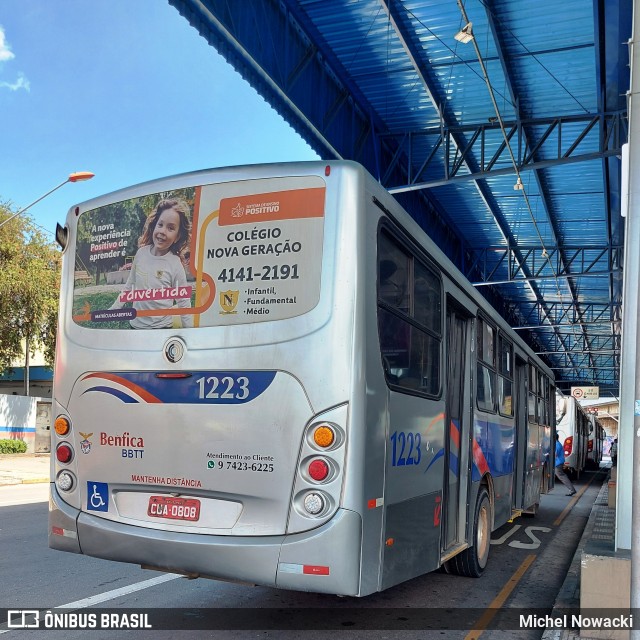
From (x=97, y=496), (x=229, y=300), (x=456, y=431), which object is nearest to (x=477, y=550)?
(x=456, y=431)

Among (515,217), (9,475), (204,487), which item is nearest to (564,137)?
(515,217)

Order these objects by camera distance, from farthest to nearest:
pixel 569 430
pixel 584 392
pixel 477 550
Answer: pixel 584 392
pixel 569 430
pixel 477 550

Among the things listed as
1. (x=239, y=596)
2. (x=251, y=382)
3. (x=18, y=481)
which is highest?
(x=251, y=382)

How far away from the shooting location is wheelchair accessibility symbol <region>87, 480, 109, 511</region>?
4848 mm

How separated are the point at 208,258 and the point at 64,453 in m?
1.88

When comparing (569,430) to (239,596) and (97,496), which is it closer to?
(239,596)

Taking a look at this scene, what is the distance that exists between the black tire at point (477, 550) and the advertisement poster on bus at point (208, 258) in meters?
4.09

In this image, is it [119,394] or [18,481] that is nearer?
[119,394]

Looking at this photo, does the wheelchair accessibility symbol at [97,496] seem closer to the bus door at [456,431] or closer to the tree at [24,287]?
the bus door at [456,431]

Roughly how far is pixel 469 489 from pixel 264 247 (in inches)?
152

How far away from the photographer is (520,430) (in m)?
10.7

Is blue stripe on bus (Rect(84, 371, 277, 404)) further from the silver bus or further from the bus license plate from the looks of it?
the bus license plate

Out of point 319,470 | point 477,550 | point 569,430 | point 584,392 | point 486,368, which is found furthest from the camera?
point 584,392

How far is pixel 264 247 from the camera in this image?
15.1 ft
